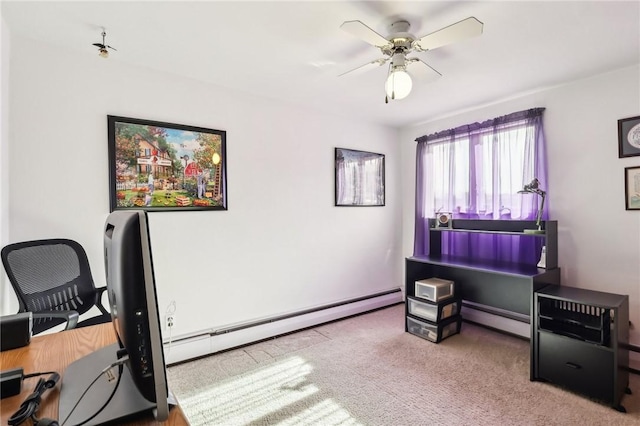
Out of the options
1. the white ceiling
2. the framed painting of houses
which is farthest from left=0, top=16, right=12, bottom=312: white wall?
the framed painting of houses

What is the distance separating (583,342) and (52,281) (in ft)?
11.1

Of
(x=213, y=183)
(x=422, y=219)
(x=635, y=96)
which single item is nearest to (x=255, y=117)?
(x=213, y=183)

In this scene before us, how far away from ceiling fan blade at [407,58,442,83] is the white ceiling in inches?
6.9

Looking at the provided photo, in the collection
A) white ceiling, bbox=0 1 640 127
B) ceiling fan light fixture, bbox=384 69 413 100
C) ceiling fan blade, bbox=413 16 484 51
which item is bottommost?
ceiling fan light fixture, bbox=384 69 413 100

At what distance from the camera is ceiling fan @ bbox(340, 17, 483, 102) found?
1597mm

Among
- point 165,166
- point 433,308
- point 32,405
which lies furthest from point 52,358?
point 433,308

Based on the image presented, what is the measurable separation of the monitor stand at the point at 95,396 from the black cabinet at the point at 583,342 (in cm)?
257

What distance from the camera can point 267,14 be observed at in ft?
5.75

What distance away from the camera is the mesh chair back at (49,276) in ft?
5.71

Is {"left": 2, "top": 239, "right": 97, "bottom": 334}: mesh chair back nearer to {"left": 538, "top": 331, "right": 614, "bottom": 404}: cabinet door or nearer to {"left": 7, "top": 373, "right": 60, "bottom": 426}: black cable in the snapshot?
{"left": 7, "top": 373, "right": 60, "bottom": 426}: black cable

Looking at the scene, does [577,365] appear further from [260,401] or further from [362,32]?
[362,32]

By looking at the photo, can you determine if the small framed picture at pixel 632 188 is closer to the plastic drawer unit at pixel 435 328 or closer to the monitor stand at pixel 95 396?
the plastic drawer unit at pixel 435 328

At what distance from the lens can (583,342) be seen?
6.84ft

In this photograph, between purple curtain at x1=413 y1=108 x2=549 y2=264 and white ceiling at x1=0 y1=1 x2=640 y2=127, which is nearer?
white ceiling at x1=0 y1=1 x2=640 y2=127
